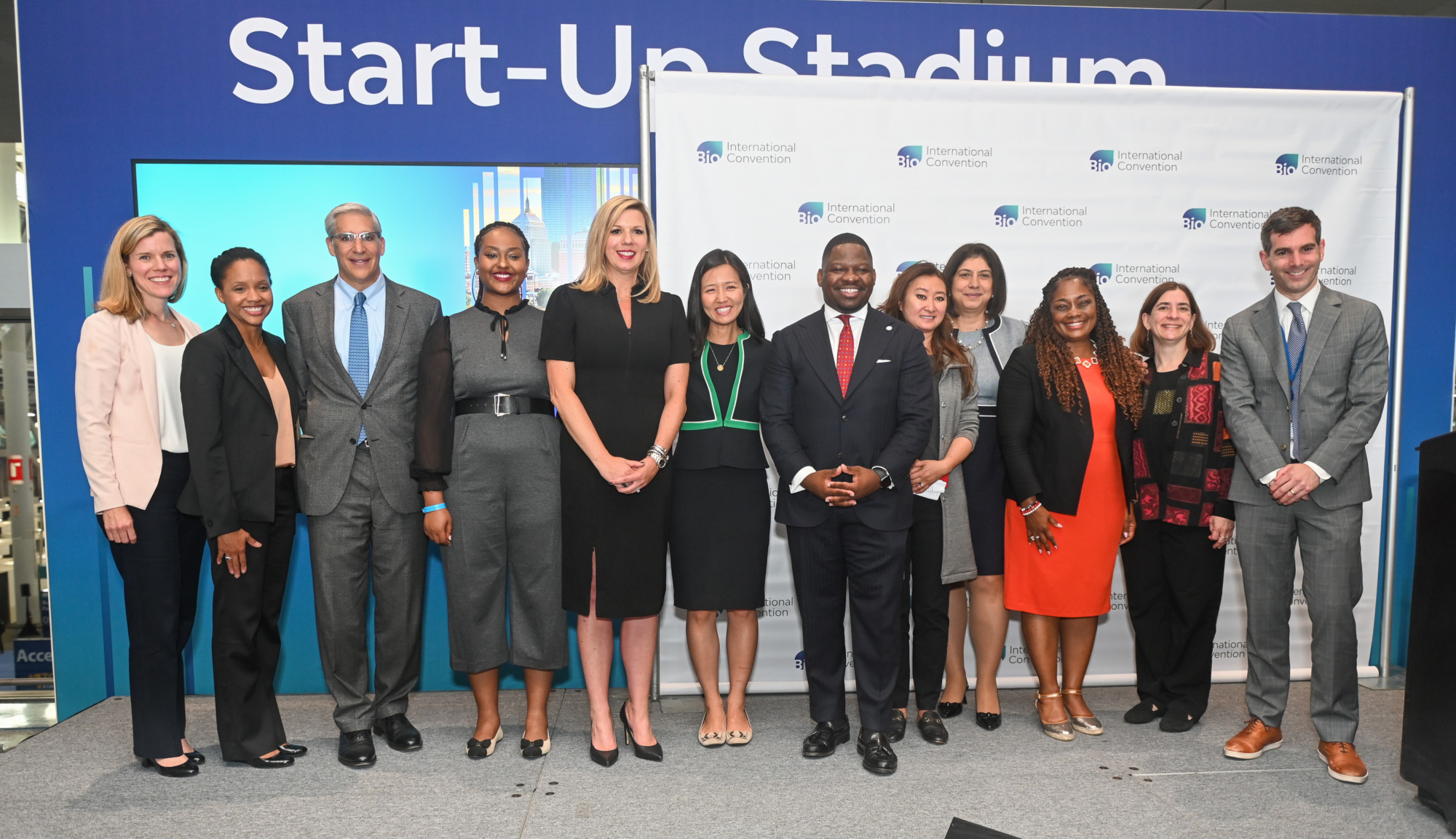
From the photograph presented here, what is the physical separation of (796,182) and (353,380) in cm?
199

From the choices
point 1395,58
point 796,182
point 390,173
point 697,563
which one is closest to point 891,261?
point 796,182

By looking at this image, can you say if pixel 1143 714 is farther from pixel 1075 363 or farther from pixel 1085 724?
pixel 1075 363

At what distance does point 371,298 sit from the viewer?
3082mm

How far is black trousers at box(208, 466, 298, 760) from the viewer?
2963mm

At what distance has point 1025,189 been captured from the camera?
152 inches

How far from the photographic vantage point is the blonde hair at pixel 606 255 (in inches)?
117

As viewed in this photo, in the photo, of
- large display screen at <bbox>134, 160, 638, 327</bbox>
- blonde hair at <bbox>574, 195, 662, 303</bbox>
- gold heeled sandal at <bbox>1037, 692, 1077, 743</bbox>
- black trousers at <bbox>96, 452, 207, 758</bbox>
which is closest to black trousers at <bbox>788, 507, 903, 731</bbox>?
gold heeled sandal at <bbox>1037, 692, 1077, 743</bbox>

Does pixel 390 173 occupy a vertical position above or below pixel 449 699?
above

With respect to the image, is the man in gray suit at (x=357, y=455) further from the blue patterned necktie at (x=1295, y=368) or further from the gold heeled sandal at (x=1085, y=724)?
the blue patterned necktie at (x=1295, y=368)

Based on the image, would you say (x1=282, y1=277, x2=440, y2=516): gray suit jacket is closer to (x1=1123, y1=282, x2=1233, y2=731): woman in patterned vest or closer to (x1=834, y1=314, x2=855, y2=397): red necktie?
(x1=834, y1=314, x2=855, y2=397): red necktie

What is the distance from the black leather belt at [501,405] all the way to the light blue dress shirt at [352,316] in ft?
1.22

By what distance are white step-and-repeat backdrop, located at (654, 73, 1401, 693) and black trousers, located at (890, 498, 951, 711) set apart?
71 centimetres

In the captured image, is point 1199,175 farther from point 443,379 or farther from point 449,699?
point 449,699

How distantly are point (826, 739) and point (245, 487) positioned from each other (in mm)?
2185
